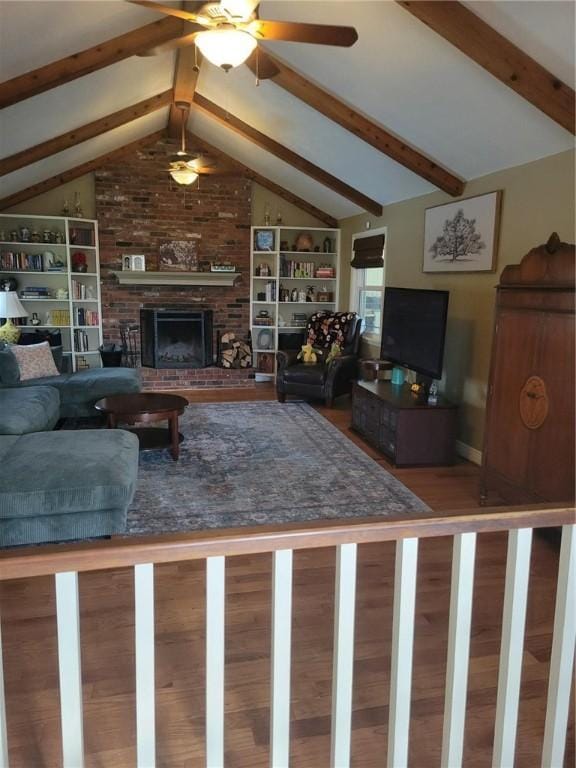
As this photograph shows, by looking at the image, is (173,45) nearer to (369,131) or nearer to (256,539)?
(369,131)

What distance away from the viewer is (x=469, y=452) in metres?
4.45

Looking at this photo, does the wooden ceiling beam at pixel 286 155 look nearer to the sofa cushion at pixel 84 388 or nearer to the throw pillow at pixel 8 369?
the sofa cushion at pixel 84 388

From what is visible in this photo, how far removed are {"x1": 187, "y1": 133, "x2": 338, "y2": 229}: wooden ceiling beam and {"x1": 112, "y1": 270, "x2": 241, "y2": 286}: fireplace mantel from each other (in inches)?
48.4

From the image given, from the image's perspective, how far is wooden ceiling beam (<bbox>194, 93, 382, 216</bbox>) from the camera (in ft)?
18.3

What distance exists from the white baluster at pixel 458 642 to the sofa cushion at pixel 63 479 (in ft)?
6.05

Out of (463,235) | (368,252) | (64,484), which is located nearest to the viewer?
(64,484)

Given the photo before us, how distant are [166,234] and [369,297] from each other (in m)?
2.76

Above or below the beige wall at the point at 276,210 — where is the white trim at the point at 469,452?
below

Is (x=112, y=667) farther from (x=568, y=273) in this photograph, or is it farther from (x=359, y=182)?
(x=359, y=182)

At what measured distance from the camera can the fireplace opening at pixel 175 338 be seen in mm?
7277

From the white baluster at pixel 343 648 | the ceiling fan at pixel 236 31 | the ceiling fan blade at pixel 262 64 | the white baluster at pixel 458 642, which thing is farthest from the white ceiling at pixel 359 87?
the white baluster at pixel 343 648

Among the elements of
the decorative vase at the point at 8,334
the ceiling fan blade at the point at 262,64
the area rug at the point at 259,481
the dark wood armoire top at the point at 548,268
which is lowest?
the area rug at the point at 259,481

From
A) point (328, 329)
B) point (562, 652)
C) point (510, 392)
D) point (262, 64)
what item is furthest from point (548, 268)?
point (328, 329)

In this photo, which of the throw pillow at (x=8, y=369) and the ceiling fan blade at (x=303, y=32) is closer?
the ceiling fan blade at (x=303, y=32)
